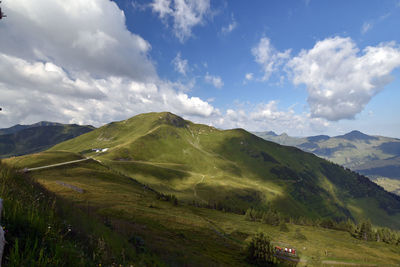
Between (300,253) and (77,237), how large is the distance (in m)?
104

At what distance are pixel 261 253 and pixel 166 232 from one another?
2597cm

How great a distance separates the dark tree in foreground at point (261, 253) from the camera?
49.9 meters

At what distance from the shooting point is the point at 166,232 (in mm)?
47000

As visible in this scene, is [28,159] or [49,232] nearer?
[49,232]

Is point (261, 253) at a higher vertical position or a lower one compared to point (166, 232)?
lower

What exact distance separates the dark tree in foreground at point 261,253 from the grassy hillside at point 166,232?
290 cm

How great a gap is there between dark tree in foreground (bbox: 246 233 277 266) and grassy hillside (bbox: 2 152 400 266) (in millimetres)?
2898

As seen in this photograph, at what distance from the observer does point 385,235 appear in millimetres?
139500

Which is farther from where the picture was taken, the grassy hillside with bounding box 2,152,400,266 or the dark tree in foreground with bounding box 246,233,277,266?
the dark tree in foreground with bounding box 246,233,277,266

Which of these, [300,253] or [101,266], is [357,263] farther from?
[101,266]

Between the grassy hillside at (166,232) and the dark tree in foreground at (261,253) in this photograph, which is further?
the dark tree in foreground at (261,253)

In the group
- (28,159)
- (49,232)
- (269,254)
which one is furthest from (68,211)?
(28,159)

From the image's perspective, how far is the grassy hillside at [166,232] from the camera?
24.1 m

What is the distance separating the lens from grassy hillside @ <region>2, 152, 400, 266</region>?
79.2 ft
